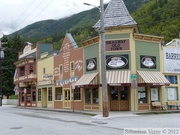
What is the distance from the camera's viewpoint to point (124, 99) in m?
26.5

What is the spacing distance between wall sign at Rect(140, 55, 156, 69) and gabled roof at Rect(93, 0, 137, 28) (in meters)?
3.40

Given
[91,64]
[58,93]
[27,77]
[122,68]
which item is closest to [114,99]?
[122,68]

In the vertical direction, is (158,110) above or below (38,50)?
below

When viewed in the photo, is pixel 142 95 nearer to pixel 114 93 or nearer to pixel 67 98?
pixel 114 93

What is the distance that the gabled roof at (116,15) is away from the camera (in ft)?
88.2

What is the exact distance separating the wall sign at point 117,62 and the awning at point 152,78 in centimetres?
153

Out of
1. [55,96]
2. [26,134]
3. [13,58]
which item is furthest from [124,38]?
[13,58]

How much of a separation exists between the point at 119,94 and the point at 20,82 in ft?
74.1

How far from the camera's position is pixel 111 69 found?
1038 inches

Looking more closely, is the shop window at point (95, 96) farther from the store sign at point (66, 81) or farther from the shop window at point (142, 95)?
the shop window at point (142, 95)

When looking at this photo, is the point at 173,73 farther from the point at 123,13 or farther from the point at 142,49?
the point at 123,13

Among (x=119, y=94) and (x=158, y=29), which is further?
(x=158, y=29)

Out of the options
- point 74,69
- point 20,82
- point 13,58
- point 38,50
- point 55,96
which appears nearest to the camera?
point 74,69

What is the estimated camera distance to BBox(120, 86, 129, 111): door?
2636 centimetres
